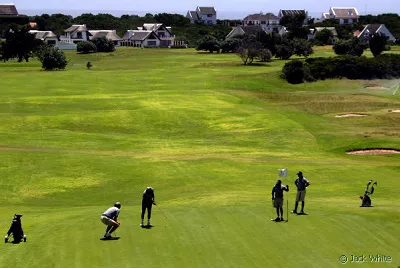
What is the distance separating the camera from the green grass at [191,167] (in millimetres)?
24281

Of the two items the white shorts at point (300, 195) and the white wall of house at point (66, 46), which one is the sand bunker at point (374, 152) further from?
the white wall of house at point (66, 46)

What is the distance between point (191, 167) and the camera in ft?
157

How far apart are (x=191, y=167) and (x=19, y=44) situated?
364 ft

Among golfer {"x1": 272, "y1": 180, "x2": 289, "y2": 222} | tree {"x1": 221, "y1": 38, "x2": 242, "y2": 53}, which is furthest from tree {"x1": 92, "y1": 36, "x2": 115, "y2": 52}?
golfer {"x1": 272, "y1": 180, "x2": 289, "y2": 222}

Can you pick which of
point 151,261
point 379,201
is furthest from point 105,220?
point 379,201

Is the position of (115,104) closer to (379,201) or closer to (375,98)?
(375,98)

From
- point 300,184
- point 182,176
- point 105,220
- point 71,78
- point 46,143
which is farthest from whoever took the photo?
point 71,78

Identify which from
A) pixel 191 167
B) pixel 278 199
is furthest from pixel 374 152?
pixel 278 199

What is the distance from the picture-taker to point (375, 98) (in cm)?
9575

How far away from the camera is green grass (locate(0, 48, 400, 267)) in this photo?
2428cm

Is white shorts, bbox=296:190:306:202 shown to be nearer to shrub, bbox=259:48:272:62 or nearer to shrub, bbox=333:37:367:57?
shrub, bbox=259:48:272:62

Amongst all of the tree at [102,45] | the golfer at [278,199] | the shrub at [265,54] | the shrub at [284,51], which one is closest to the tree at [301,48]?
the shrub at [284,51]

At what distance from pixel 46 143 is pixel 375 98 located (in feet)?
184

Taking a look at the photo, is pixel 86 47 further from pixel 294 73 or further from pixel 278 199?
pixel 278 199
